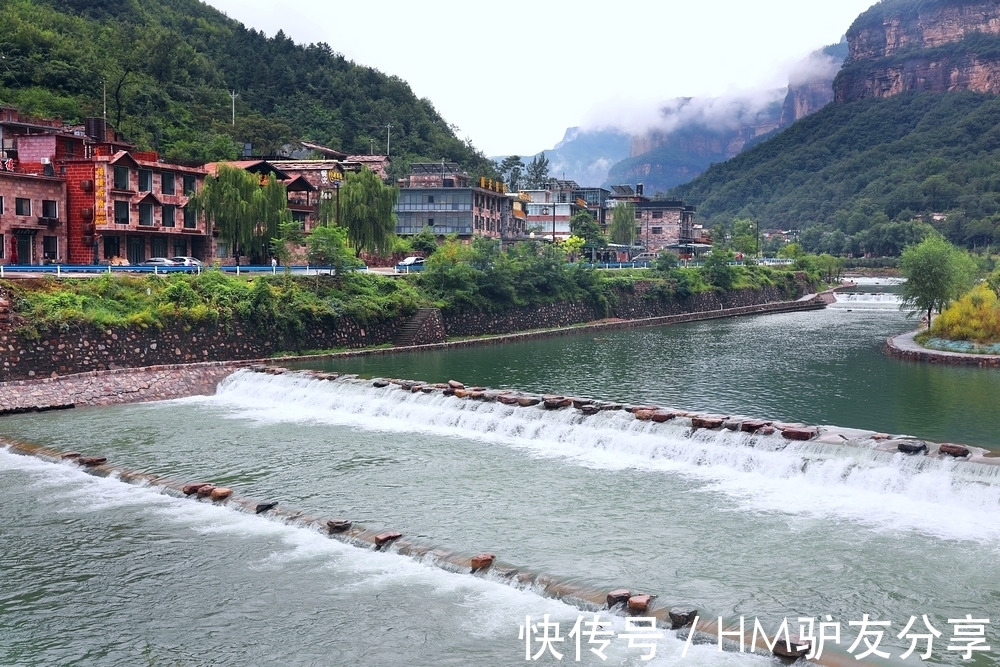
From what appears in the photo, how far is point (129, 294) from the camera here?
119 ft

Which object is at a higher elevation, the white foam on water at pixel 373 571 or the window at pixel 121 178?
the window at pixel 121 178

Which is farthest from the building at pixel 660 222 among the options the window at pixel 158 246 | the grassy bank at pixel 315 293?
the window at pixel 158 246

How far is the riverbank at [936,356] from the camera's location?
122 feet

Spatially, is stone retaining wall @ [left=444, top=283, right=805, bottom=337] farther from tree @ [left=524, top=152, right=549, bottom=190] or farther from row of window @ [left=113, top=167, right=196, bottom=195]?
tree @ [left=524, top=152, right=549, bottom=190]

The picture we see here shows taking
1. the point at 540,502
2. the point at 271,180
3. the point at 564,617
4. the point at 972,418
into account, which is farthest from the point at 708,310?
the point at 564,617

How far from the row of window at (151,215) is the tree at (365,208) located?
8875 mm

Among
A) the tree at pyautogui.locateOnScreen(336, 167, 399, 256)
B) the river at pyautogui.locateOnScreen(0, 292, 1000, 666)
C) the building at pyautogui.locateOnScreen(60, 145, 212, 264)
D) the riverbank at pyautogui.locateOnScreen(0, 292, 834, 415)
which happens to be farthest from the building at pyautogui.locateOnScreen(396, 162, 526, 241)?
the river at pyautogui.locateOnScreen(0, 292, 1000, 666)

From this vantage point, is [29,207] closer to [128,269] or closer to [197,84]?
[128,269]

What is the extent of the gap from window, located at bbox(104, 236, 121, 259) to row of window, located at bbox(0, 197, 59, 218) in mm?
2907

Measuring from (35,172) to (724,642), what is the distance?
49533 millimetres

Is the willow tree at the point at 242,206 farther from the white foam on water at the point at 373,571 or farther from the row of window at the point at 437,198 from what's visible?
the white foam on water at the point at 373,571

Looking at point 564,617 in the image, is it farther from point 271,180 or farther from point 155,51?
point 155,51

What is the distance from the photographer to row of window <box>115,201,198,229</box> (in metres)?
50.4

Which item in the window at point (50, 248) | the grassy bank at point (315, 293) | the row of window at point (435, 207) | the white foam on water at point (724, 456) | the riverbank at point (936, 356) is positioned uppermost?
the row of window at point (435, 207)
